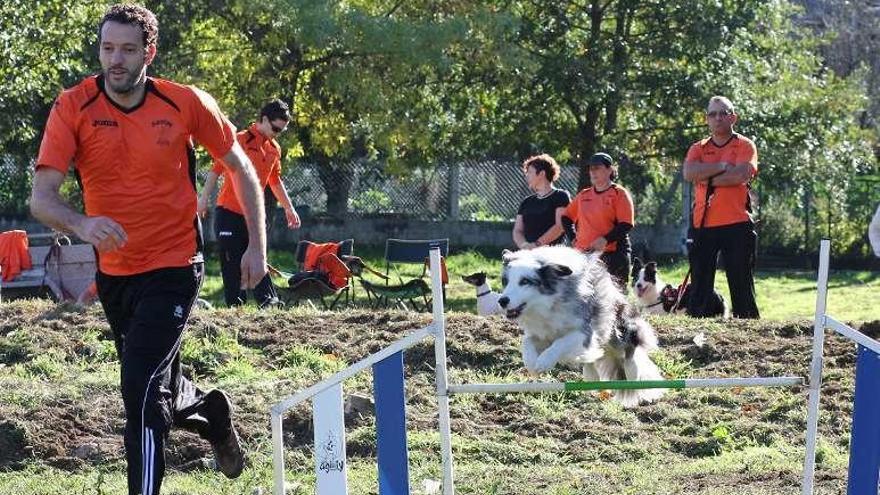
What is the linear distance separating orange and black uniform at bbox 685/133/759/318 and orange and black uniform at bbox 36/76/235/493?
21.9ft

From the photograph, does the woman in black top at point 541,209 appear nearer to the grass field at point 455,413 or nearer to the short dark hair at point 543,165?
the short dark hair at point 543,165

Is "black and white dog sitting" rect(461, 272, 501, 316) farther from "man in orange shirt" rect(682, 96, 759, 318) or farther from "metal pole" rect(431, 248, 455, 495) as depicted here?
"metal pole" rect(431, 248, 455, 495)

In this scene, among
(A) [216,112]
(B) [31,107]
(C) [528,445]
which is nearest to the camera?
(A) [216,112]

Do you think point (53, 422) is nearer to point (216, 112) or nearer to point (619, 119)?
point (216, 112)

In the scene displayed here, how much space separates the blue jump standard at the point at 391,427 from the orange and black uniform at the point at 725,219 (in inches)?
256

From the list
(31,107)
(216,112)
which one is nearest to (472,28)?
(31,107)

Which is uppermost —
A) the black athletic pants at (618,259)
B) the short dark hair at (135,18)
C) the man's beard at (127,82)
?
the short dark hair at (135,18)

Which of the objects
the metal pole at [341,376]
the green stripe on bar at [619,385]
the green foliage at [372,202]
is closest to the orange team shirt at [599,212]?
the green stripe on bar at [619,385]

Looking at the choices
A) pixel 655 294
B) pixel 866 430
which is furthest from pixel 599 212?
pixel 866 430

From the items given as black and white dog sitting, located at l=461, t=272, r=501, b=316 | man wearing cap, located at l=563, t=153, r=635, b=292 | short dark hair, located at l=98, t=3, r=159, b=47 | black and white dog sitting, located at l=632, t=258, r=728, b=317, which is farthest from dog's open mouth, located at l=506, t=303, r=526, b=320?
black and white dog sitting, located at l=632, t=258, r=728, b=317

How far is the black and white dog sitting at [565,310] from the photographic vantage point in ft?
24.8

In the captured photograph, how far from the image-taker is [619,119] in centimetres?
2212

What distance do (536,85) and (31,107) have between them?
7896mm

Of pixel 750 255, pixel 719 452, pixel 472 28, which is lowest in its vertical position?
pixel 719 452
